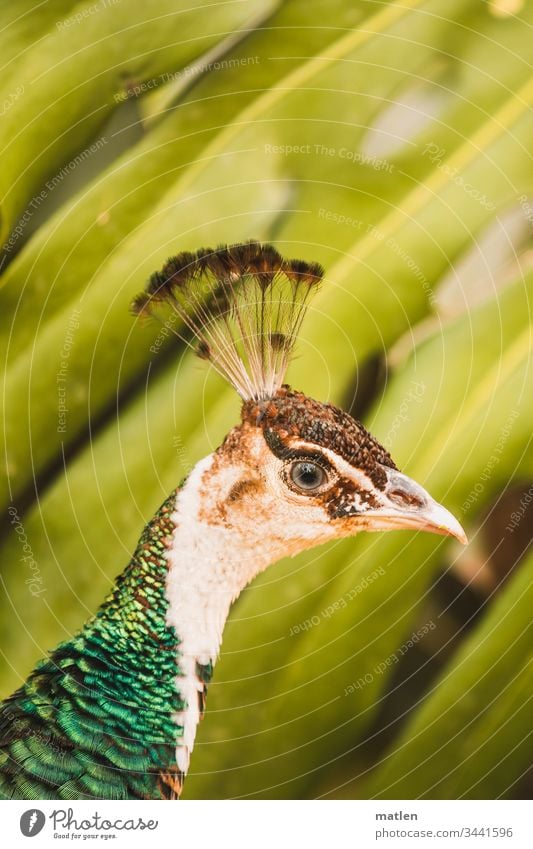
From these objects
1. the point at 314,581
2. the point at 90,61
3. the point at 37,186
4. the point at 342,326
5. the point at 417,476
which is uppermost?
the point at 90,61

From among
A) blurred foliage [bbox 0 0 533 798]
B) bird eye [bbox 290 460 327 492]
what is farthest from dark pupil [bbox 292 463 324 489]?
blurred foliage [bbox 0 0 533 798]

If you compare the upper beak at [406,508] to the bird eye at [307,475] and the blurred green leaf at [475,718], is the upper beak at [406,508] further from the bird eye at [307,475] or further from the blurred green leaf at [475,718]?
the blurred green leaf at [475,718]

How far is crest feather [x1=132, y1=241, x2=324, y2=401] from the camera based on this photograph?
908mm

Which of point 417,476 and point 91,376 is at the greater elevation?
point 91,376

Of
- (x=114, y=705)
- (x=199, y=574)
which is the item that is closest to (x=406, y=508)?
(x=199, y=574)

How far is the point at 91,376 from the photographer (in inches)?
41.3

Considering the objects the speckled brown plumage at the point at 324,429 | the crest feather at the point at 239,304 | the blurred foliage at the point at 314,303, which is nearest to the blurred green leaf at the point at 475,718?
the blurred foliage at the point at 314,303

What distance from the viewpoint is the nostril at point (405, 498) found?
856mm

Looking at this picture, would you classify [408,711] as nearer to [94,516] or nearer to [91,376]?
[94,516]

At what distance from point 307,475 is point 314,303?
0.31 m

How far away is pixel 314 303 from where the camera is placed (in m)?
1.04

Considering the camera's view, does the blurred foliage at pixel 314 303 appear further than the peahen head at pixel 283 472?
Yes

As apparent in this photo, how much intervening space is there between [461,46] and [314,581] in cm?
85
